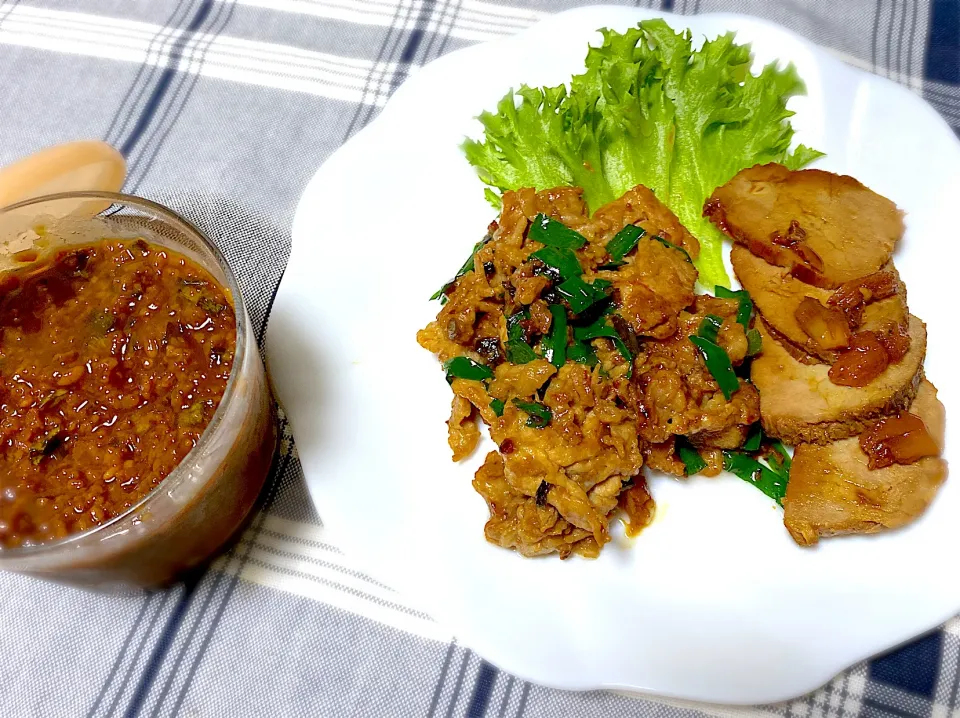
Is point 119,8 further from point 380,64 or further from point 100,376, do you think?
point 100,376

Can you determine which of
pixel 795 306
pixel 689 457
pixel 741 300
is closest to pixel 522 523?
pixel 689 457

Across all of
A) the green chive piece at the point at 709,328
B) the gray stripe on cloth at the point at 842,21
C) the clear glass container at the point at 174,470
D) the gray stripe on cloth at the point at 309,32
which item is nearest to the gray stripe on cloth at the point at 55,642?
the clear glass container at the point at 174,470

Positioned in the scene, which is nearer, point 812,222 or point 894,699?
point 894,699

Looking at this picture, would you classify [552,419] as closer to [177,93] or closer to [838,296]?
[838,296]

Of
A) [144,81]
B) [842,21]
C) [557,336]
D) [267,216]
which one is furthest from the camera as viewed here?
[144,81]

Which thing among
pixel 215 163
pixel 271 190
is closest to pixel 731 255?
pixel 271 190

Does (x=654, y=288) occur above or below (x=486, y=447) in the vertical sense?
above

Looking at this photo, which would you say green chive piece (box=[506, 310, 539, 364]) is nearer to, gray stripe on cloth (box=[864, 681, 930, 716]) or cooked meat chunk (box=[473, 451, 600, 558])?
cooked meat chunk (box=[473, 451, 600, 558])

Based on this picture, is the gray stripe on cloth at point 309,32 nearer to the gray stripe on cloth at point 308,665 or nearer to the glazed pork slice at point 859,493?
the gray stripe on cloth at point 308,665
